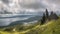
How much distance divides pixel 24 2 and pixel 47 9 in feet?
3.33

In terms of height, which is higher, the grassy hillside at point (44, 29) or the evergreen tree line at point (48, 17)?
the evergreen tree line at point (48, 17)

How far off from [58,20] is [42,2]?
1.01 m

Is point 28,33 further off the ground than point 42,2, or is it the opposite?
point 42,2

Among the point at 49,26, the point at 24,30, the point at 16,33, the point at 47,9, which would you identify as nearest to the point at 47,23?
the point at 49,26

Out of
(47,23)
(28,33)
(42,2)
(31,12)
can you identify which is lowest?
(28,33)

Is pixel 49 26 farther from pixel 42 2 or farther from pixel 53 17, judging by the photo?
pixel 42 2

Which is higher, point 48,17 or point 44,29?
point 48,17

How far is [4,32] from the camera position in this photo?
5.33m

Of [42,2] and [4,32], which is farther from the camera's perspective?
[42,2]

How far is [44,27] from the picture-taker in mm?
5453

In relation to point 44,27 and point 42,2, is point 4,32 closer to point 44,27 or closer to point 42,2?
point 44,27

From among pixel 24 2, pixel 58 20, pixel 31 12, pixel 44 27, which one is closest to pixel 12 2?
pixel 24 2

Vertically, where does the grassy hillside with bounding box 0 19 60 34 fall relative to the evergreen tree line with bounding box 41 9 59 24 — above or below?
below

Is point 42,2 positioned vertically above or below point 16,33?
above
